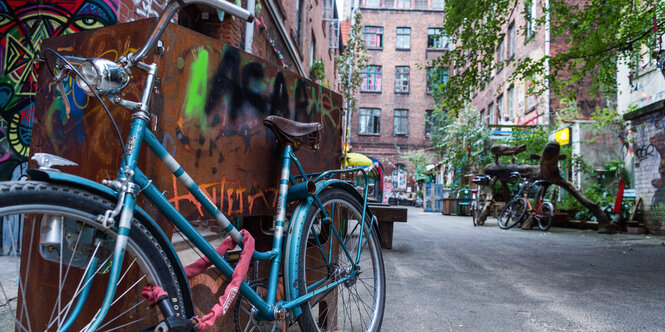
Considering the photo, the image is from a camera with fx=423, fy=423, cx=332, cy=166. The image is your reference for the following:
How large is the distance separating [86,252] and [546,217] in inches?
453

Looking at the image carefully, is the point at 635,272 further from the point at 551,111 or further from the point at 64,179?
the point at 551,111

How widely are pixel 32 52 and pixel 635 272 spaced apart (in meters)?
7.08

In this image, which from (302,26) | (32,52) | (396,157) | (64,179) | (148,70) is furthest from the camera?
(396,157)

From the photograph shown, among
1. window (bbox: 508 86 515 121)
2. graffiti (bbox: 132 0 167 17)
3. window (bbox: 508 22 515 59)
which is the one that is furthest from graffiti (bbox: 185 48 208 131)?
window (bbox: 508 22 515 59)

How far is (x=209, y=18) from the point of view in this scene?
6.86m

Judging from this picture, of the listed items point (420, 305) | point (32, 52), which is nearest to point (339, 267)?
point (420, 305)

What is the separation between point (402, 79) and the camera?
1421 inches

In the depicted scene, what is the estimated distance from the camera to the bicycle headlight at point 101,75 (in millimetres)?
1261

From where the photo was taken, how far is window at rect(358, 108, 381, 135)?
3556cm

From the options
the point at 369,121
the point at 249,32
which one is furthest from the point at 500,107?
the point at 249,32

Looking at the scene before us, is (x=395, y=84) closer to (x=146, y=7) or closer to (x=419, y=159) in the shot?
(x=419, y=159)

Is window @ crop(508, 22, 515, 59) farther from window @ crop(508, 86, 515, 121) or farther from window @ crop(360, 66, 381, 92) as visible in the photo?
window @ crop(360, 66, 381, 92)

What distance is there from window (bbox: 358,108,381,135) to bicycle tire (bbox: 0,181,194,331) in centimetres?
3419

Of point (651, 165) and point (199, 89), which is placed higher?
point (651, 165)
